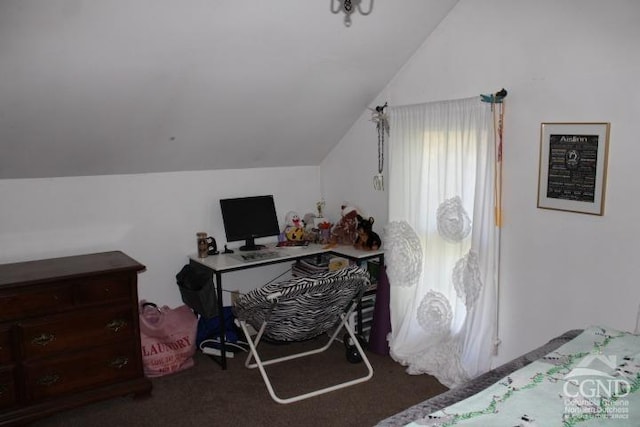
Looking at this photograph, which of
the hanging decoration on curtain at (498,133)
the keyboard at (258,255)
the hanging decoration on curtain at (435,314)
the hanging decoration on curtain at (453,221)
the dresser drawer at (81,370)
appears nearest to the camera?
the dresser drawer at (81,370)

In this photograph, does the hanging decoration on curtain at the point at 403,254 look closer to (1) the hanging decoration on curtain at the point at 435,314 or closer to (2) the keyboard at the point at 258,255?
(1) the hanging decoration on curtain at the point at 435,314

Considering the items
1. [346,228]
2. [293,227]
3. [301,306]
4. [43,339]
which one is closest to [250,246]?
[293,227]

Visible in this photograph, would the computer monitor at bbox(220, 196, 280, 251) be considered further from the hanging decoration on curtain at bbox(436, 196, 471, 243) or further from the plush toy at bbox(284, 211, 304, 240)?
the hanging decoration on curtain at bbox(436, 196, 471, 243)

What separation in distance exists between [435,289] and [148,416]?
197cm

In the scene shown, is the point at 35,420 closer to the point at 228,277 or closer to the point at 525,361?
the point at 228,277

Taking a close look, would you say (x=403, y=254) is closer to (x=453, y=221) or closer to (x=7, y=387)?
(x=453, y=221)

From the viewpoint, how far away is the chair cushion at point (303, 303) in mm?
2898

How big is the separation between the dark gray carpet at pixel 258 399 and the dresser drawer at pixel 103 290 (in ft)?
2.16

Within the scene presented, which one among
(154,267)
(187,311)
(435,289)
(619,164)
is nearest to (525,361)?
(619,164)

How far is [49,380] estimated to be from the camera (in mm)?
2898

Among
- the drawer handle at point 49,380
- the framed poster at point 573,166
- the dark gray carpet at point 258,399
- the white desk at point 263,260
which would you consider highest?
the framed poster at point 573,166

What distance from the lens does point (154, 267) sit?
3850mm

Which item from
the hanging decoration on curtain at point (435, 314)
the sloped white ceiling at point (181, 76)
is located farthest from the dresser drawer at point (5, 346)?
the hanging decoration on curtain at point (435, 314)

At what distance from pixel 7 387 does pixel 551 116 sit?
3.31 meters
